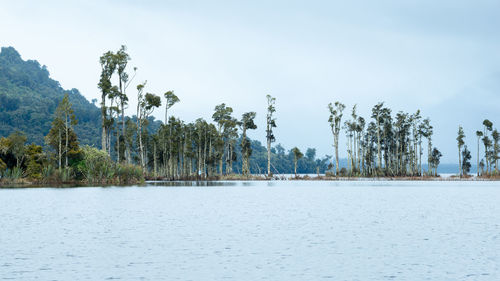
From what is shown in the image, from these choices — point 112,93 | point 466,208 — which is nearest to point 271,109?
point 112,93

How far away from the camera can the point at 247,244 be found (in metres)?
19.9

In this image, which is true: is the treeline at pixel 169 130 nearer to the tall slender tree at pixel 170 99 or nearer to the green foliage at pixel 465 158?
the tall slender tree at pixel 170 99

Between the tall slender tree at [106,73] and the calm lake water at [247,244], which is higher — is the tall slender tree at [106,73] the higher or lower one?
the higher one

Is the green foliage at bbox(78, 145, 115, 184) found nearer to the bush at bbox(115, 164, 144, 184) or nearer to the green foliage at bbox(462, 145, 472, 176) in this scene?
the bush at bbox(115, 164, 144, 184)

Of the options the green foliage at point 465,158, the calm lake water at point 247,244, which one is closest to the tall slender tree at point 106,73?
the calm lake water at point 247,244

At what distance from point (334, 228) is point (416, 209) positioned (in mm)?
13023

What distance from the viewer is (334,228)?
24.7 meters

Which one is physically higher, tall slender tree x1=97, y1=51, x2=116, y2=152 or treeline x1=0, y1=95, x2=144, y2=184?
tall slender tree x1=97, y1=51, x2=116, y2=152

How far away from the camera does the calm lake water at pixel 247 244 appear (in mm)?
14805

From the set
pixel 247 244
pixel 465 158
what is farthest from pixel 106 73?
pixel 465 158

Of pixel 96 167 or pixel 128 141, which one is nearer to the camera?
pixel 96 167

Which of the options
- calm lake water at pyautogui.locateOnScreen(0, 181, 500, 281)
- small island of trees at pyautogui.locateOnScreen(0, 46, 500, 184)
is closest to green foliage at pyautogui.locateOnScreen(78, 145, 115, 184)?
small island of trees at pyautogui.locateOnScreen(0, 46, 500, 184)

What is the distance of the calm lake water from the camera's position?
48.6ft

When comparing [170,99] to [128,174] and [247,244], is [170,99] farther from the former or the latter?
A: [247,244]
